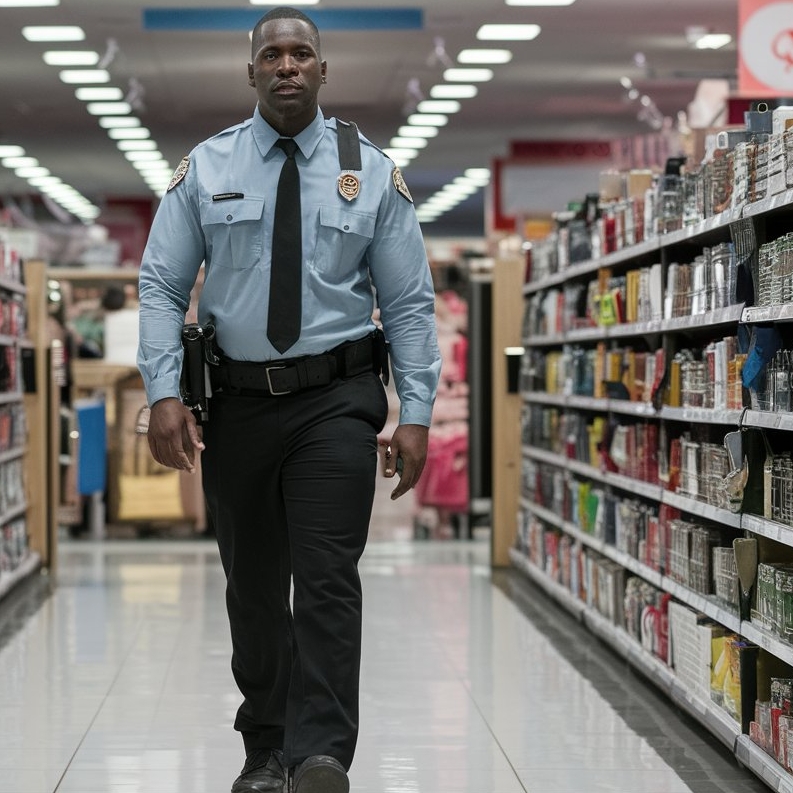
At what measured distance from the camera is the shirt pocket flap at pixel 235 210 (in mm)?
3215

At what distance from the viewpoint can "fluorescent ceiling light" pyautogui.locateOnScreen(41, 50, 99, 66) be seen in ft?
39.5

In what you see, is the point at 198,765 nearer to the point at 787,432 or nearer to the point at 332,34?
the point at 787,432

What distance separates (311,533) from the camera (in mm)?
3160

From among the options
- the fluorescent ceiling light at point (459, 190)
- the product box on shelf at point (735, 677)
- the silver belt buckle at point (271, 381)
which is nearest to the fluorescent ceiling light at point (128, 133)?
the fluorescent ceiling light at point (459, 190)

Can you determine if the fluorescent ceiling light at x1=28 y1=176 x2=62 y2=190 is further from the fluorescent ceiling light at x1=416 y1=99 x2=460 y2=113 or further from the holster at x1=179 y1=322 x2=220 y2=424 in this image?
the holster at x1=179 y1=322 x2=220 y2=424

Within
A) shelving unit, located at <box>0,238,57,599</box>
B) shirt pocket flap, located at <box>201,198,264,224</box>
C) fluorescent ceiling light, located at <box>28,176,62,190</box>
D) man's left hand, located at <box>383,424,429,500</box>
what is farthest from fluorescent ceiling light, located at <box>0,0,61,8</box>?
fluorescent ceiling light, located at <box>28,176,62,190</box>

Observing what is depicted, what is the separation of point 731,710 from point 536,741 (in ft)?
2.09

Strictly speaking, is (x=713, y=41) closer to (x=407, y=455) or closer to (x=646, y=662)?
(x=646, y=662)

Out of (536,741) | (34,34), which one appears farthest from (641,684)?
(34,34)

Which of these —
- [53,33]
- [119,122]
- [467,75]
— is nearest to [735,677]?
[53,33]

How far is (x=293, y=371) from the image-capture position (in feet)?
10.5

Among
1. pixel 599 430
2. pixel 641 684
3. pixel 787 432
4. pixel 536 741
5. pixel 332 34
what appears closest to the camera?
pixel 787 432

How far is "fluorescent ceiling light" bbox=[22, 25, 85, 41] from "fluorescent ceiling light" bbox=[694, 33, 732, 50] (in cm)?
486

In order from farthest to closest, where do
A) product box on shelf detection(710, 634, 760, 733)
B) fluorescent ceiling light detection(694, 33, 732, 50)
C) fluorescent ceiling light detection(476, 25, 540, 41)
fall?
fluorescent ceiling light detection(694, 33, 732, 50), fluorescent ceiling light detection(476, 25, 540, 41), product box on shelf detection(710, 634, 760, 733)
